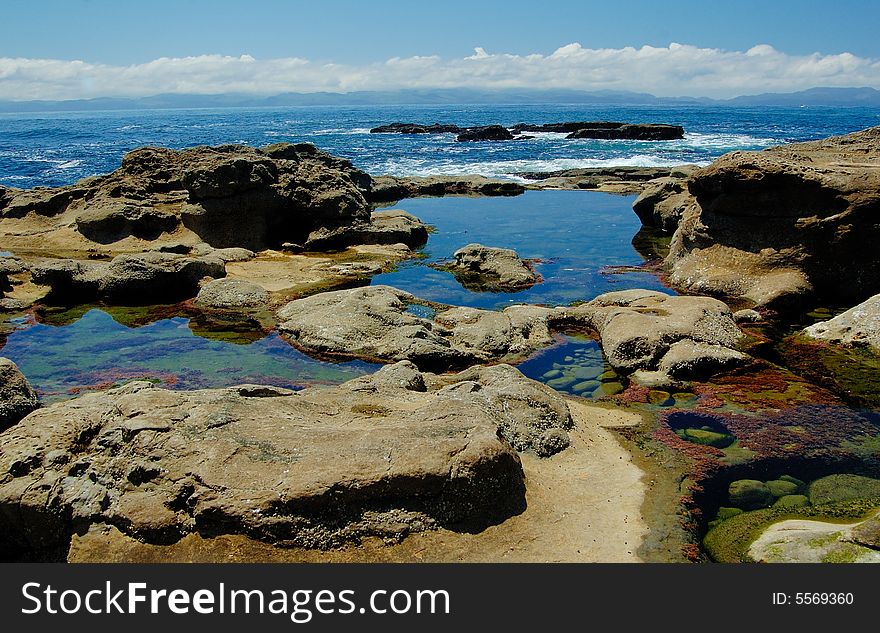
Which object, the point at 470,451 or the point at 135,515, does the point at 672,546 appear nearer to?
the point at 470,451

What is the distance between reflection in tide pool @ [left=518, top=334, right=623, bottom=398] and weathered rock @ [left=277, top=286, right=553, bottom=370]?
559 millimetres

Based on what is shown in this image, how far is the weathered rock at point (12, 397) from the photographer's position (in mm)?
10906

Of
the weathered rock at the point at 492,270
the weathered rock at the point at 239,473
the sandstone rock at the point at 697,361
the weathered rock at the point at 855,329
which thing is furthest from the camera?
the weathered rock at the point at 492,270

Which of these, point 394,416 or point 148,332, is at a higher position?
point 394,416

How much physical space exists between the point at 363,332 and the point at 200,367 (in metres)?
3.93

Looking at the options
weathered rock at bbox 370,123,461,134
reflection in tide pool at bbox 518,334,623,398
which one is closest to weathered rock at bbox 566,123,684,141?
weathered rock at bbox 370,123,461,134

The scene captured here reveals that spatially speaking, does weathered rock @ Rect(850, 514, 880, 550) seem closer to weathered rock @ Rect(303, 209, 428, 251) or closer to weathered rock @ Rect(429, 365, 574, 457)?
weathered rock @ Rect(429, 365, 574, 457)

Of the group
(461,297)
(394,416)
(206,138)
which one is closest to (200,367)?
(394,416)

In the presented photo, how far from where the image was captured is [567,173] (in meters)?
51.7

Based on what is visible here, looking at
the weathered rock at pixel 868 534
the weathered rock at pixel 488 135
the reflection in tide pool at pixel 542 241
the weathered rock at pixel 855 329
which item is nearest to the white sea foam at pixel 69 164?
the reflection in tide pool at pixel 542 241

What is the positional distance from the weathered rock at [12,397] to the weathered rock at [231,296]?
823 centimetres

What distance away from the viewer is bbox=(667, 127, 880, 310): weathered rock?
63.6ft

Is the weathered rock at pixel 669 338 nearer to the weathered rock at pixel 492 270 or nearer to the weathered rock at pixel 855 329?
the weathered rock at pixel 855 329

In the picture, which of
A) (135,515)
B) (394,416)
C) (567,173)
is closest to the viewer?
(135,515)
